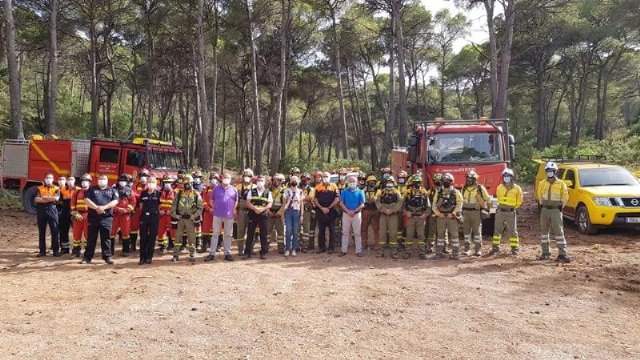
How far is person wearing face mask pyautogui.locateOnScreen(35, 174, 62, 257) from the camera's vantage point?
898 cm

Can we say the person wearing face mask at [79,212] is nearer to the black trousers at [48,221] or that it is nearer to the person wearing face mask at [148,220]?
the black trousers at [48,221]

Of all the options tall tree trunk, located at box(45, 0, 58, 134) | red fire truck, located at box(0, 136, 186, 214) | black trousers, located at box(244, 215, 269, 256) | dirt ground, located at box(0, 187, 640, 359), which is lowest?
dirt ground, located at box(0, 187, 640, 359)

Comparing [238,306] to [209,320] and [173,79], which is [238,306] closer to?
[209,320]

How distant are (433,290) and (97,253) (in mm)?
6632

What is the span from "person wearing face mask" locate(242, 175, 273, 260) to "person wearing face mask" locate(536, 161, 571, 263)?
5.07 m

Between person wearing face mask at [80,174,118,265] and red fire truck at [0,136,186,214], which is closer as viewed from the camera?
person wearing face mask at [80,174,118,265]

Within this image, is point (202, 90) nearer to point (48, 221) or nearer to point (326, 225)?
point (48, 221)

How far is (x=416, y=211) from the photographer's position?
29.9 ft

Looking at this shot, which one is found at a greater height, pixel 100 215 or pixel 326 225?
pixel 100 215

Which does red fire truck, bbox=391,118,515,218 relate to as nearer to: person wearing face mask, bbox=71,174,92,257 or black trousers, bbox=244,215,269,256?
black trousers, bbox=244,215,269,256

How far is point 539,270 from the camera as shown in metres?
7.93

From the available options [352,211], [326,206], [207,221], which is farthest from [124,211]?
[352,211]

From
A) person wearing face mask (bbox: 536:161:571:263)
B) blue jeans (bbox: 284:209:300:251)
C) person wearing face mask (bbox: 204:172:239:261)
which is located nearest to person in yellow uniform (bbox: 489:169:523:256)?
person wearing face mask (bbox: 536:161:571:263)

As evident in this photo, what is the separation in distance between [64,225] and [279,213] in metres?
4.20
